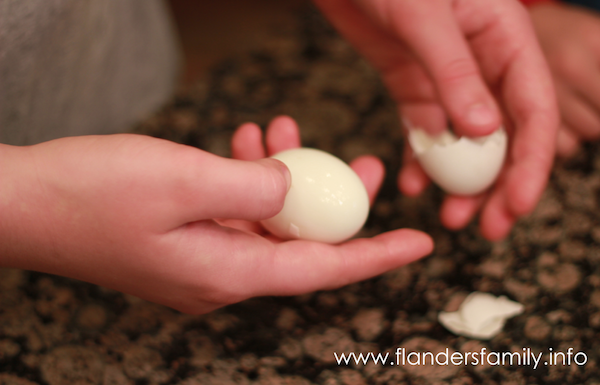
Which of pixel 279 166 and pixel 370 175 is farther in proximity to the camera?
pixel 370 175

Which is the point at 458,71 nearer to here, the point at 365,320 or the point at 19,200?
the point at 365,320

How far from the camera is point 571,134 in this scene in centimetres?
107

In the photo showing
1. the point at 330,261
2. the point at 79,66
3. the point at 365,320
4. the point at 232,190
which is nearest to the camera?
the point at 232,190

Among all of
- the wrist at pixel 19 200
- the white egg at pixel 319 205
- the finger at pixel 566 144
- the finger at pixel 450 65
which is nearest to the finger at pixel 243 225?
the white egg at pixel 319 205

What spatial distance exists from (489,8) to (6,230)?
0.93 metres

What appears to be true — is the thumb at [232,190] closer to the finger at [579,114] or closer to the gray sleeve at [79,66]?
the gray sleeve at [79,66]

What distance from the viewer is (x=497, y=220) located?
0.84 metres

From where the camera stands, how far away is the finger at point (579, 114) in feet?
3.43

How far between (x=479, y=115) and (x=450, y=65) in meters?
0.10

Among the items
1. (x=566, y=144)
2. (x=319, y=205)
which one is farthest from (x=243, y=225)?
(x=566, y=144)

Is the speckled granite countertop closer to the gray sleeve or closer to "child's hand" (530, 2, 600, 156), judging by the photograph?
"child's hand" (530, 2, 600, 156)

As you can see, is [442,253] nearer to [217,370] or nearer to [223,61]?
[217,370]

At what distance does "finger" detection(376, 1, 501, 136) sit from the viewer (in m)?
0.75

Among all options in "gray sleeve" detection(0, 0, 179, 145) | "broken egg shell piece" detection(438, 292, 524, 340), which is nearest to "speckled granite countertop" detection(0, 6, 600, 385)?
"broken egg shell piece" detection(438, 292, 524, 340)
